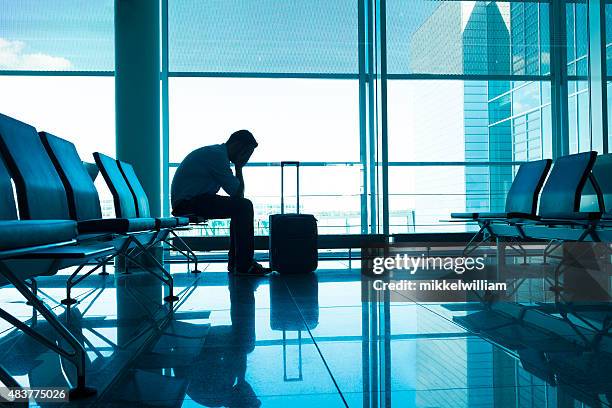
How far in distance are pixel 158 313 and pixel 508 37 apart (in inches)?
226

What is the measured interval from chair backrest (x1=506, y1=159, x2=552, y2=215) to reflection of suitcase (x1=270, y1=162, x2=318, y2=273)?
153 centimetres

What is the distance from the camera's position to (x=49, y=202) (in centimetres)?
224

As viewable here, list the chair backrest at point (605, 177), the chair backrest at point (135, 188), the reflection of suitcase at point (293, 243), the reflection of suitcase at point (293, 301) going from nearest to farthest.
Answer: the reflection of suitcase at point (293, 301) < the chair backrest at point (605, 177) < the chair backrest at point (135, 188) < the reflection of suitcase at point (293, 243)

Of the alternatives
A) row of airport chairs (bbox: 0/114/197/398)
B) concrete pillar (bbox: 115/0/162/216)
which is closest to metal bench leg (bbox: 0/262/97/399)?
row of airport chairs (bbox: 0/114/197/398)

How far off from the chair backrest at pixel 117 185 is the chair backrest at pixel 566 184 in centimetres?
251

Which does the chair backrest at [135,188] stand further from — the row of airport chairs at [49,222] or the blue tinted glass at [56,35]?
the blue tinted glass at [56,35]

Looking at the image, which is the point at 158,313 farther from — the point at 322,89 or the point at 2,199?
the point at 322,89

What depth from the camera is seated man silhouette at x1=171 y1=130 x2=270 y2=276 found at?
4.29 m

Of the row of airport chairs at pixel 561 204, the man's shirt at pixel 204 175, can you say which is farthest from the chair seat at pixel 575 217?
the man's shirt at pixel 204 175

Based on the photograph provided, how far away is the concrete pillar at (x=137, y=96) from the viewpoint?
16.7 feet

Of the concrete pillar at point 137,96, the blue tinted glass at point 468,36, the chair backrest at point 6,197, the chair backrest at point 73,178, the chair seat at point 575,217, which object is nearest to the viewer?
the chair backrest at point 6,197

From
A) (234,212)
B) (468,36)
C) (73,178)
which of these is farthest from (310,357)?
(468,36)

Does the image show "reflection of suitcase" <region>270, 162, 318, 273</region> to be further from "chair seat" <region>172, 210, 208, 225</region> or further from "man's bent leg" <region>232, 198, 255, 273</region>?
"chair seat" <region>172, 210, 208, 225</region>

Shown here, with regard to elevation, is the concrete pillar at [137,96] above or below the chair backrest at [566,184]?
above
